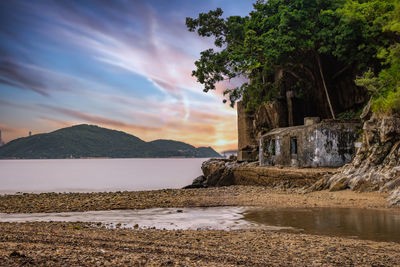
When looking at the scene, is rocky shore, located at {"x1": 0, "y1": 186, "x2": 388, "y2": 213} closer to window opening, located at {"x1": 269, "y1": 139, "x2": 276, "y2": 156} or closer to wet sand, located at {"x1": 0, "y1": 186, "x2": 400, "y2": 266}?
wet sand, located at {"x1": 0, "y1": 186, "x2": 400, "y2": 266}

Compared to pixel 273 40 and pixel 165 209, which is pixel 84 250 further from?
pixel 273 40

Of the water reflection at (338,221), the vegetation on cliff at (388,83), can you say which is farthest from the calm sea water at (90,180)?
the water reflection at (338,221)

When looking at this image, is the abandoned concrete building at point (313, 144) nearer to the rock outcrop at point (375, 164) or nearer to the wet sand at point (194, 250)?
the rock outcrop at point (375, 164)

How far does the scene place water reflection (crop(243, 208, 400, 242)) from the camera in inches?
373

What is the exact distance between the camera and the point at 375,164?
1744 centimetres

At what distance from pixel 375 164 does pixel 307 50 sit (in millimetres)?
14799

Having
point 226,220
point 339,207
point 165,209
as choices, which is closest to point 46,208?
point 165,209

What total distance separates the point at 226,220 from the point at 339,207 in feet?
16.7

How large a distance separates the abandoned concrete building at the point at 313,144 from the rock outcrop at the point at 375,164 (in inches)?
128

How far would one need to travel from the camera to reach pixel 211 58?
3219 cm

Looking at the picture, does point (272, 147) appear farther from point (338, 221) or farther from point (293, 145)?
point (338, 221)

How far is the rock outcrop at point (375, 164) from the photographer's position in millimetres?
16266

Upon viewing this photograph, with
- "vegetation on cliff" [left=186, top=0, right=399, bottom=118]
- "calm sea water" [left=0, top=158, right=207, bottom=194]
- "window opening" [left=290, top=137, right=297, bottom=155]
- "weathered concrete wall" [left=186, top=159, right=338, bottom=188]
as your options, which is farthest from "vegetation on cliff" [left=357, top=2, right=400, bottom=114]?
"calm sea water" [left=0, top=158, right=207, bottom=194]

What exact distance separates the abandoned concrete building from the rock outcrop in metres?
3.25
